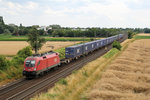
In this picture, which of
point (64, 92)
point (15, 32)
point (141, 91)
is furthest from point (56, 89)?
point (15, 32)

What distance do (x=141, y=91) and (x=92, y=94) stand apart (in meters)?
6.63

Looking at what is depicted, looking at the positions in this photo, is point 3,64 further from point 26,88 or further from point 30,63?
point 26,88

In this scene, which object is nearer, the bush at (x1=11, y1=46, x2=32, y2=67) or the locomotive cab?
the locomotive cab

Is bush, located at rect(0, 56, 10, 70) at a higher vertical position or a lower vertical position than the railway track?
higher

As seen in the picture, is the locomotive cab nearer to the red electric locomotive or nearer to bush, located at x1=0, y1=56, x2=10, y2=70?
the red electric locomotive

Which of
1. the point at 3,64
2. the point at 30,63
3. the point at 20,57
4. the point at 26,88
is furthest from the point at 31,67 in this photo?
the point at 20,57

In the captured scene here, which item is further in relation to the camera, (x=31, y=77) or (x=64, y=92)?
(x=31, y=77)

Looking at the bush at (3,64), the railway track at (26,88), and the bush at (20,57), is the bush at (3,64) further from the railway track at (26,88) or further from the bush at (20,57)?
the railway track at (26,88)

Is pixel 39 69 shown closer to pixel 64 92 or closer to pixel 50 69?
pixel 50 69

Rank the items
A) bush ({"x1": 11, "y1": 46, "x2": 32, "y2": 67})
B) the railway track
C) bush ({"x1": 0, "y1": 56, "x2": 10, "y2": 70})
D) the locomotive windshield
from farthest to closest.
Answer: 1. bush ({"x1": 11, "y1": 46, "x2": 32, "y2": 67})
2. bush ({"x1": 0, "y1": 56, "x2": 10, "y2": 70})
3. the locomotive windshield
4. the railway track

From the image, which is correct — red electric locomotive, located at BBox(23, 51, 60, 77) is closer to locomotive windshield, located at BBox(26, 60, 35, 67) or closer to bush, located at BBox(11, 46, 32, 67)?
locomotive windshield, located at BBox(26, 60, 35, 67)

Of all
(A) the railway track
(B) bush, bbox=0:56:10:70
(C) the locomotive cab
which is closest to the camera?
(A) the railway track

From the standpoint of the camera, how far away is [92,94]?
18797 mm

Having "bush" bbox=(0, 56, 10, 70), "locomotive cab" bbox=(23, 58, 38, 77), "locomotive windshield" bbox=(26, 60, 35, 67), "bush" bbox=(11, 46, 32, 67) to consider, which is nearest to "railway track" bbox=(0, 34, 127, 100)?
"locomotive cab" bbox=(23, 58, 38, 77)
